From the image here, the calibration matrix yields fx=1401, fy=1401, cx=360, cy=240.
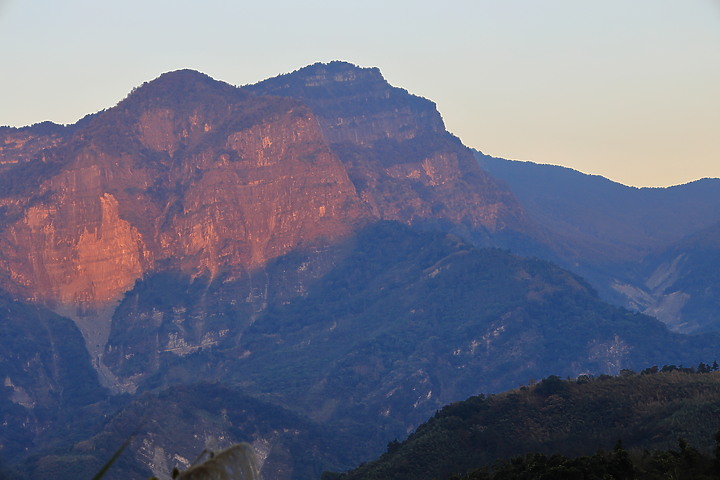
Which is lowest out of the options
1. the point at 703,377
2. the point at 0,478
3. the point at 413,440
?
the point at 413,440

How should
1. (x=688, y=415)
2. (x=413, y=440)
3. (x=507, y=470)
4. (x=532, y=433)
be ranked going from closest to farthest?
1. (x=507, y=470)
2. (x=688, y=415)
3. (x=532, y=433)
4. (x=413, y=440)

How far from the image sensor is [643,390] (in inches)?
5108

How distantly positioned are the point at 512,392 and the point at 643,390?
822 inches

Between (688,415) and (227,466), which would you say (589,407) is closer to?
(688,415)

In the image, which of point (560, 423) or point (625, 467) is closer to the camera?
point (625, 467)

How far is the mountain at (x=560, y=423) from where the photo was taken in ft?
363

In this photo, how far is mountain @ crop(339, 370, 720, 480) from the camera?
11069cm

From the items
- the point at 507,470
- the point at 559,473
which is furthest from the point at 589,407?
the point at 559,473

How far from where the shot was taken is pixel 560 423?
414 feet

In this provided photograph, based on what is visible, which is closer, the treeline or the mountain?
the treeline

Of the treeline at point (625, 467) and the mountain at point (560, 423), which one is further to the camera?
the mountain at point (560, 423)

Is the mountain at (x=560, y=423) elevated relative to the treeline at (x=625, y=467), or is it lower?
lower

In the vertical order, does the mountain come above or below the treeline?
below

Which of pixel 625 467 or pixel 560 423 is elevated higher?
pixel 625 467
